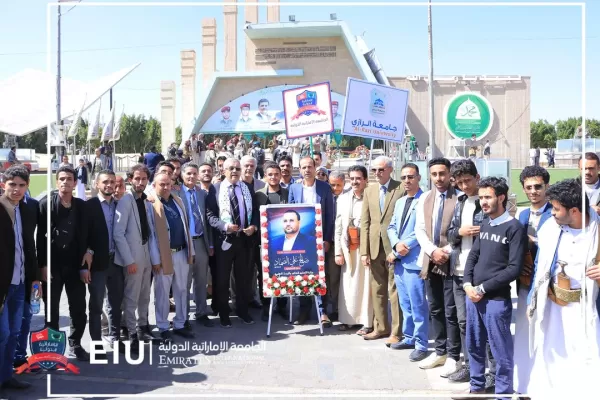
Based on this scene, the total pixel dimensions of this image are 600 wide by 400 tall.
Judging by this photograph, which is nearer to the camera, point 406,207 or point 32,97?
point 406,207

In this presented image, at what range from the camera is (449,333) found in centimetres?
483

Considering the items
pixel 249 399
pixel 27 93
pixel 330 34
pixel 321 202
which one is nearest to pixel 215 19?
pixel 330 34

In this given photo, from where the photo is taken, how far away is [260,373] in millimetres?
4789

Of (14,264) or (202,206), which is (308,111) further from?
(14,264)

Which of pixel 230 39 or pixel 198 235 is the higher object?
pixel 230 39

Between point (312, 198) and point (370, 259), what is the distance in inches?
40.0

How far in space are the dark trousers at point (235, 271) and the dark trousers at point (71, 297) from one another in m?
1.59

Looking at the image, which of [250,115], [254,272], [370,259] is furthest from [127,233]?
[250,115]

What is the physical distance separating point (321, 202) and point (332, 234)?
1.32 ft

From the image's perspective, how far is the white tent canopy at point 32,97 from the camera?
23.0m

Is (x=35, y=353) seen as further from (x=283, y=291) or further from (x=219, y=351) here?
(x=283, y=291)

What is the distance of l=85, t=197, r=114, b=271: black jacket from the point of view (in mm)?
4902

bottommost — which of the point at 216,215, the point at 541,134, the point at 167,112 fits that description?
the point at 216,215

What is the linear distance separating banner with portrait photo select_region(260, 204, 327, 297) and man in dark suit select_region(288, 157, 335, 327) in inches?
15.3
